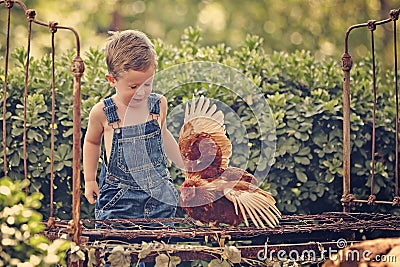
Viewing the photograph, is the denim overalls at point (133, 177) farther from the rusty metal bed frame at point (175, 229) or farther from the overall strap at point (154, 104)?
the rusty metal bed frame at point (175, 229)

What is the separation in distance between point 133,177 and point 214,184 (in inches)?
19.2

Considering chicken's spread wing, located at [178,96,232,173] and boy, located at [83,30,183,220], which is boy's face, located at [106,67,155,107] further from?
chicken's spread wing, located at [178,96,232,173]

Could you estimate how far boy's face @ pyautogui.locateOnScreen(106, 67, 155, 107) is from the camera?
371 cm

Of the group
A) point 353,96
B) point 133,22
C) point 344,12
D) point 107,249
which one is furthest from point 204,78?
point 133,22

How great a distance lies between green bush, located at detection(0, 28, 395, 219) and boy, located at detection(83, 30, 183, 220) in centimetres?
64

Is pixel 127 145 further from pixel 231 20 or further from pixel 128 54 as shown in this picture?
pixel 231 20

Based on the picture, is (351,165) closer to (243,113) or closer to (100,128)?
A: (243,113)

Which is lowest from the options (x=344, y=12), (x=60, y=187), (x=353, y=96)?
(x=60, y=187)

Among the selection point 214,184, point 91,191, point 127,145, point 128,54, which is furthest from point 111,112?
point 214,184

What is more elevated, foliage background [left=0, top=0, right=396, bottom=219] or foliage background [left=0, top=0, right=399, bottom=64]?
foliage background [left=0, top=0, right=399, bottom=64]

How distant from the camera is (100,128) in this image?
3.86 m

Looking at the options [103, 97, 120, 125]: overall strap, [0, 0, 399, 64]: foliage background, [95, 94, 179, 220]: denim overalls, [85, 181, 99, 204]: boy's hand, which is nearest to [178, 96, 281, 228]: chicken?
[95, 94, 179, 220]: denim overalls

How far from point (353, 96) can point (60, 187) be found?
2.15 m

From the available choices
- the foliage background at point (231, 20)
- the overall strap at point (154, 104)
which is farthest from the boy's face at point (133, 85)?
the foliage background at point (231, 20)
